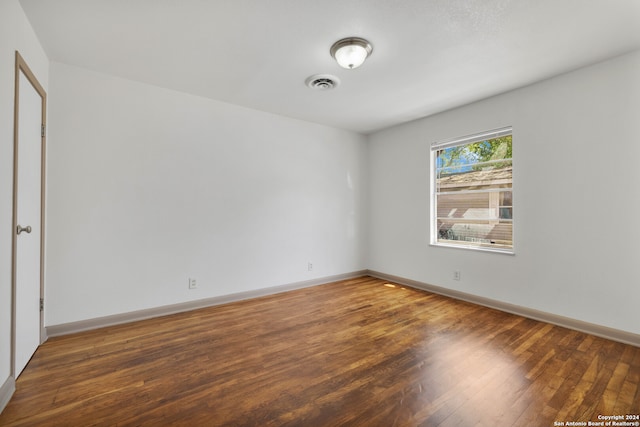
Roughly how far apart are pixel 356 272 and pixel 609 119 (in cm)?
374

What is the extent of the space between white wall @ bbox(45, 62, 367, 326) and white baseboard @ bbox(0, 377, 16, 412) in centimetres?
99

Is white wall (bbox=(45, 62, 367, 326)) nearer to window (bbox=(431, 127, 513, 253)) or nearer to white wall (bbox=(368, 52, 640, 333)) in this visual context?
window (bbox=(431, 127, 513, 253))

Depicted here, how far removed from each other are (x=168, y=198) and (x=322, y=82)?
7.14ft

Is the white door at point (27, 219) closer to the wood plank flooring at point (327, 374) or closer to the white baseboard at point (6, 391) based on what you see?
the white baseboard at point (6, 391)

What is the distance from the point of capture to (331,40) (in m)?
2.30

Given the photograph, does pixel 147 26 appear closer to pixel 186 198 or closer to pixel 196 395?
pixel 186 198

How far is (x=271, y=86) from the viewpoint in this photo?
3162 millimetres

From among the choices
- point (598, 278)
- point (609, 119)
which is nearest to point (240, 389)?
point (598, 278)

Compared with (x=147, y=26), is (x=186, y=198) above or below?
below

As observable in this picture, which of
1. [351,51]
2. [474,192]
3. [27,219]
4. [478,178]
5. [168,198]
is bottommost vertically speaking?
[27,219]

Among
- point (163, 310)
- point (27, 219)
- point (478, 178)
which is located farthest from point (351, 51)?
point (163, 310)

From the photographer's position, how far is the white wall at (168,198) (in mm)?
2693

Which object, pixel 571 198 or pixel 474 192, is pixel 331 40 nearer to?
pixel 474 192

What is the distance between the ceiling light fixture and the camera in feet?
7.51
